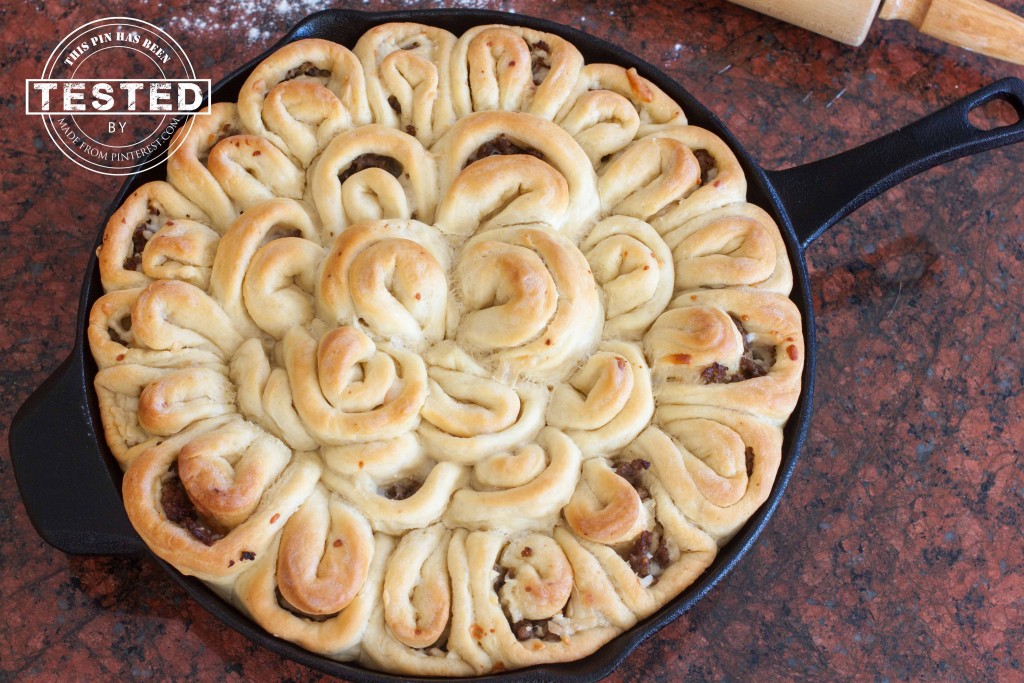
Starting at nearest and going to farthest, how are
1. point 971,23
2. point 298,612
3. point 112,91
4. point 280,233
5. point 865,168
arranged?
point 298,612
point 280,233
point 865,168
point 971,23
point 112,91

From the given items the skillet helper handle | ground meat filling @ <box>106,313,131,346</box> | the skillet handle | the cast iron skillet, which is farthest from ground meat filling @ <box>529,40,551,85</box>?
the skillet helper handle

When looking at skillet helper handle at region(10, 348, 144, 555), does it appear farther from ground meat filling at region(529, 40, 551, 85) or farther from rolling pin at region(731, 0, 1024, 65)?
rolling pin at region(731, 0, 1024, 65)

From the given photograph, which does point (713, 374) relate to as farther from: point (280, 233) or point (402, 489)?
point (280, 233)

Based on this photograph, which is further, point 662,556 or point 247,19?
point 247,19

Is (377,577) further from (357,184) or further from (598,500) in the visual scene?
(357,184)

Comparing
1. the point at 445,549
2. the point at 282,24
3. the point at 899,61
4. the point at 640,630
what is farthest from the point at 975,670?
the point at 282,24

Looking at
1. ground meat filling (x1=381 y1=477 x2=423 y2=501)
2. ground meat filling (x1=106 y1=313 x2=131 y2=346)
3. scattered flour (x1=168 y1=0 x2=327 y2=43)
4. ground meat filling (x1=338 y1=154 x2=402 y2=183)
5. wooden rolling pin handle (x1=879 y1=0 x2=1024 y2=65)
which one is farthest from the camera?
scattered flour (x1=168 y1=0 x2=327 y2=43)

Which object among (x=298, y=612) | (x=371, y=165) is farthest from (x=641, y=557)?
(x=371, y=165)
